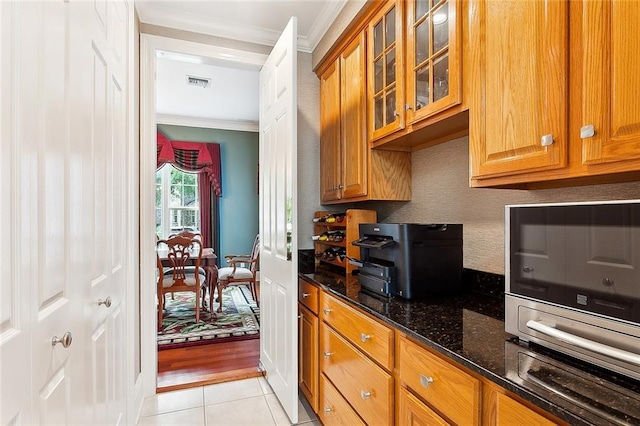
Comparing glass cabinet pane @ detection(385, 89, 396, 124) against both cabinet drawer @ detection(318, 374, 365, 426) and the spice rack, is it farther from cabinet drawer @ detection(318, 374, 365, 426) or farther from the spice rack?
cabinet drawer @ detection(318, 374, 365, 426)

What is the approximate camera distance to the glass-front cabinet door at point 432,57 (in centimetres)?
134

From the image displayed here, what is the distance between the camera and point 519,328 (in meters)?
0.97

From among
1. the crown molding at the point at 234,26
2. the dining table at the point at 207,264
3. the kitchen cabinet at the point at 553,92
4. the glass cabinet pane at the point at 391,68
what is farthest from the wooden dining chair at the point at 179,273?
the kitchen cabinet at the point at 553,92

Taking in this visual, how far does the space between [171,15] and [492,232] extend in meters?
2.51

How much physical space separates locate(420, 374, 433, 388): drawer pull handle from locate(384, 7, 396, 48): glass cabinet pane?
5.07ft

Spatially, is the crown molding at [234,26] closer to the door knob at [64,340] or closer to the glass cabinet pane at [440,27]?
the glass cabinet pane at [440,27]

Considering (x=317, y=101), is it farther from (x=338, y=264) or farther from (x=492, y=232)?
(x=492, y=232)

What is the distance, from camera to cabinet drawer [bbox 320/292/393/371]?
1.25 metres

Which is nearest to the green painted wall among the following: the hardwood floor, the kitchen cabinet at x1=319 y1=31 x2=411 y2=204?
the hardwood floor

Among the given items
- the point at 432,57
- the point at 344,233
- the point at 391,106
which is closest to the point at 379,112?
the point at 391,106

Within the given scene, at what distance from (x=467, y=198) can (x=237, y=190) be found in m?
4.85

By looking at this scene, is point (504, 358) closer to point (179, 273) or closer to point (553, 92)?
point (553, 92)

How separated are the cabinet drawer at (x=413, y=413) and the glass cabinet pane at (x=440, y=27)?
1345mm

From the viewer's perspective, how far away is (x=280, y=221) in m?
2.12
